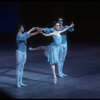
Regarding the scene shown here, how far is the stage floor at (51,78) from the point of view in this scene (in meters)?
6.63

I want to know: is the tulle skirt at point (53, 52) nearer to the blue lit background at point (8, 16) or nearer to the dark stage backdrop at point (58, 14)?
the blue lit background at point (8, 16)

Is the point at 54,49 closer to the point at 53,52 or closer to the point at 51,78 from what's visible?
the point at 53,52

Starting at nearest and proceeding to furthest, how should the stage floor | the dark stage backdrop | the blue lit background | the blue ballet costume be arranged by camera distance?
the stage floor → the blue ballet costume → the blue lit background → the dark stage backdrop

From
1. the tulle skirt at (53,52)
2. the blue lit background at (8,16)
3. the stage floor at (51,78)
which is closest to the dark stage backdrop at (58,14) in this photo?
the blue lit background at (8,16)

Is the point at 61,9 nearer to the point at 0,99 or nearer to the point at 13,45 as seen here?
the point at 13,45

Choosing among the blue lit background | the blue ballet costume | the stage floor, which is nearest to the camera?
the stage floor

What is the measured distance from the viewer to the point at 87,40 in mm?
14984

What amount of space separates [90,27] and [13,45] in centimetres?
684

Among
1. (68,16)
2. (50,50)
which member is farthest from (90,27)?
(50,50)

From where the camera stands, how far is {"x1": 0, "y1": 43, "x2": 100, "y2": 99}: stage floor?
6.63m

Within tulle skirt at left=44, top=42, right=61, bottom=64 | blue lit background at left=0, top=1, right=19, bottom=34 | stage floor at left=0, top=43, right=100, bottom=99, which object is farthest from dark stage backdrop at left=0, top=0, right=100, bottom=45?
tulle skirt at left=44, top=42, right=61, bottom=64

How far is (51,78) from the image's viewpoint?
812 cm

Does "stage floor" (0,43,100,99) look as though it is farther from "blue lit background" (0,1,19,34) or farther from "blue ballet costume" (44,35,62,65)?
"blue lit background" (0,1,19,34)

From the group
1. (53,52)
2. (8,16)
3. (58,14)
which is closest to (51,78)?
(53,52)
